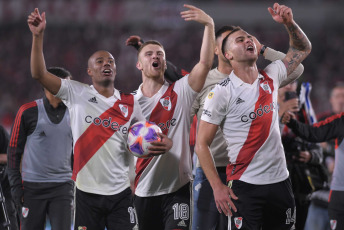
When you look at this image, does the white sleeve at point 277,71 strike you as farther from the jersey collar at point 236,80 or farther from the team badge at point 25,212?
the team badge at point 25,212

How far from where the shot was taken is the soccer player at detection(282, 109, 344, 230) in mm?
5645

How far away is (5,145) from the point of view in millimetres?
6469

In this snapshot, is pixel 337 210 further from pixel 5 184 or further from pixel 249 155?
pixel 5 184

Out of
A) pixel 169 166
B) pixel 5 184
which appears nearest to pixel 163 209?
pixel 169 166

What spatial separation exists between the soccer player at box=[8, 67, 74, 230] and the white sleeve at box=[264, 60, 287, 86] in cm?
256

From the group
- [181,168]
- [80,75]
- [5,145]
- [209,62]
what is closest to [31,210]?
[5,145]

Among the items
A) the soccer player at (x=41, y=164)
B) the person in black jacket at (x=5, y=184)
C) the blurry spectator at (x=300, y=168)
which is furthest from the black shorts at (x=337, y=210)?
the person in black jacket at (x=5, y=184)

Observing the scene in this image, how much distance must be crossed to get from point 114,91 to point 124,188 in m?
1.00

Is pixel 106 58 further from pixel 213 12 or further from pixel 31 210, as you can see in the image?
pixel 213 12

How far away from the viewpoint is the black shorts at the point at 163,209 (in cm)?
488

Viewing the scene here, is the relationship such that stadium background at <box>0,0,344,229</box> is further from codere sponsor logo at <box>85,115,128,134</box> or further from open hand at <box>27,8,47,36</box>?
open hand at <box>27,8,47,36</box>

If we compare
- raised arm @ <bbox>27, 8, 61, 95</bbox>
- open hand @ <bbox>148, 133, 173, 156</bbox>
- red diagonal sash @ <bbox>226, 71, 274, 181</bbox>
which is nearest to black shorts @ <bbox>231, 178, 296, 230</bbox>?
red diagonal sash @ <bbox>226, 71, 274, 181</bbox>

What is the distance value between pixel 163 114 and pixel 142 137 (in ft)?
2.00

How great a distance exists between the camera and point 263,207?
4.26 metres
